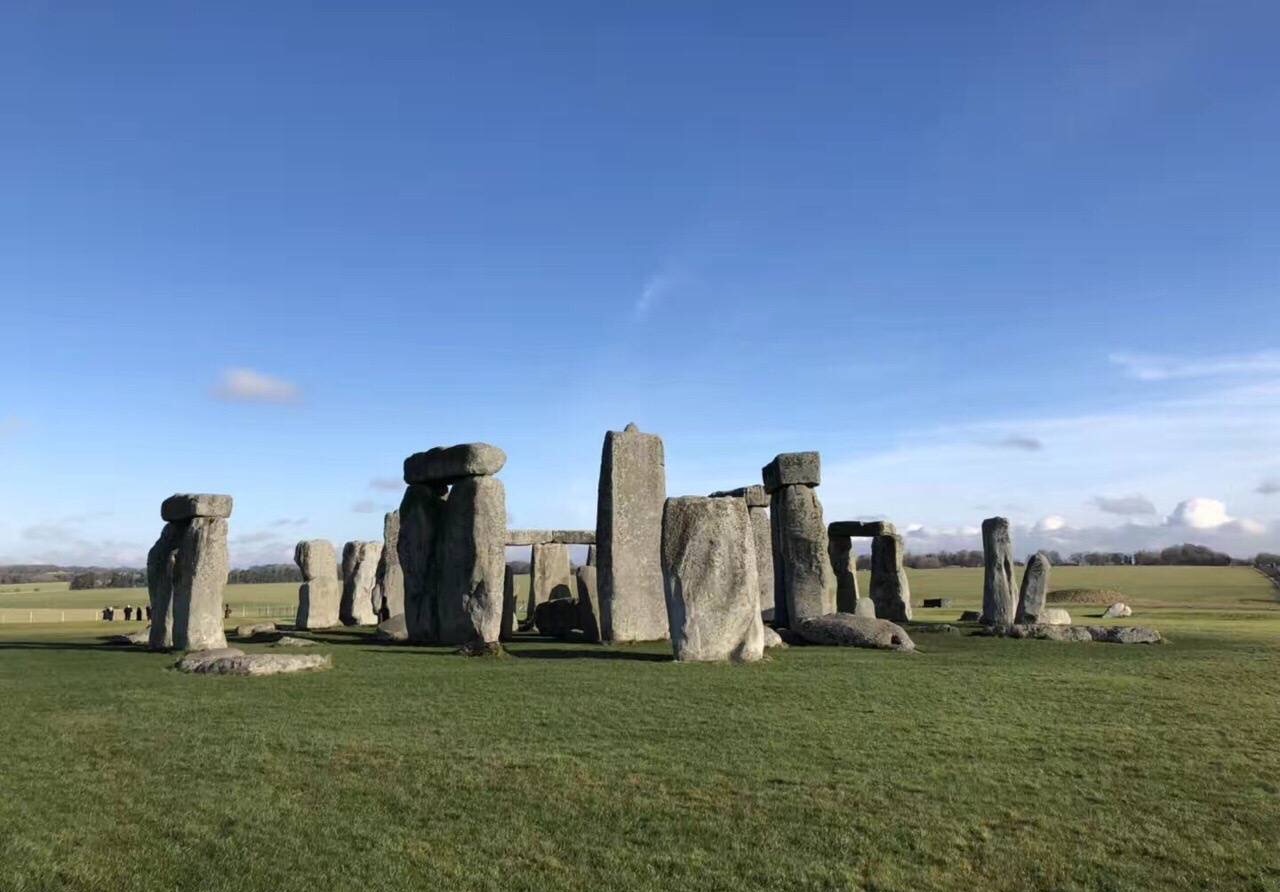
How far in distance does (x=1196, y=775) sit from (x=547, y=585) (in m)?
19.0

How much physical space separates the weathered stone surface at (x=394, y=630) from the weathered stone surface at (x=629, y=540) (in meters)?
4.22

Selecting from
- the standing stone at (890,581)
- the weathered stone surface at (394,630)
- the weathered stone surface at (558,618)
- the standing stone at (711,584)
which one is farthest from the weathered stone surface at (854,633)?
the standing stone at (890,581)

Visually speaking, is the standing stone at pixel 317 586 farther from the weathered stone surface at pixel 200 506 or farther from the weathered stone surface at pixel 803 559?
the weathered stone surface at pixel 803 559

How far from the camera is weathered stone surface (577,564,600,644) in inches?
680

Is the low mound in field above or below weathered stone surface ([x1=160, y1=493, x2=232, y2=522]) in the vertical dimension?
below

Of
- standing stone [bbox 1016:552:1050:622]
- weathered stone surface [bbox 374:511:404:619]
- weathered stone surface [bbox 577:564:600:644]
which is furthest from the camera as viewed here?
weathered stone surface [bbox 374:511:404:619]

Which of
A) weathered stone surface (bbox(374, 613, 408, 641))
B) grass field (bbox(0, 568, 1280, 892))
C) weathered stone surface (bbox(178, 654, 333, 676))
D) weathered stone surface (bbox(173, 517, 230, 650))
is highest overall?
weathered stone surface (bbox(173, 517, 230, 650))

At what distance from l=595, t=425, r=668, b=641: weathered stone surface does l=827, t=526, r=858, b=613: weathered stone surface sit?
26.2 ft

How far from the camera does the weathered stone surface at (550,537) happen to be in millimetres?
25875

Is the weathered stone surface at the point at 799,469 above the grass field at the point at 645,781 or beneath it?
above

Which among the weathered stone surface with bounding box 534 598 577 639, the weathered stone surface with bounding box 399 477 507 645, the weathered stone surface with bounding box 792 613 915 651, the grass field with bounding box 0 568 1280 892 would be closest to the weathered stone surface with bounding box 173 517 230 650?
the grass field with bounding box 0 568 1280 892

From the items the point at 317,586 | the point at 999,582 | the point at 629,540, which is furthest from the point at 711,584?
the point at 317,586

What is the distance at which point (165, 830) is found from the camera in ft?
17.3

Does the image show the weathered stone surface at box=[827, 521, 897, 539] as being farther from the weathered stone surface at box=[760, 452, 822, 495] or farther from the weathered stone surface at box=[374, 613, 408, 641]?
the weathered stone surface at box=[374, 613, 408, 641]
